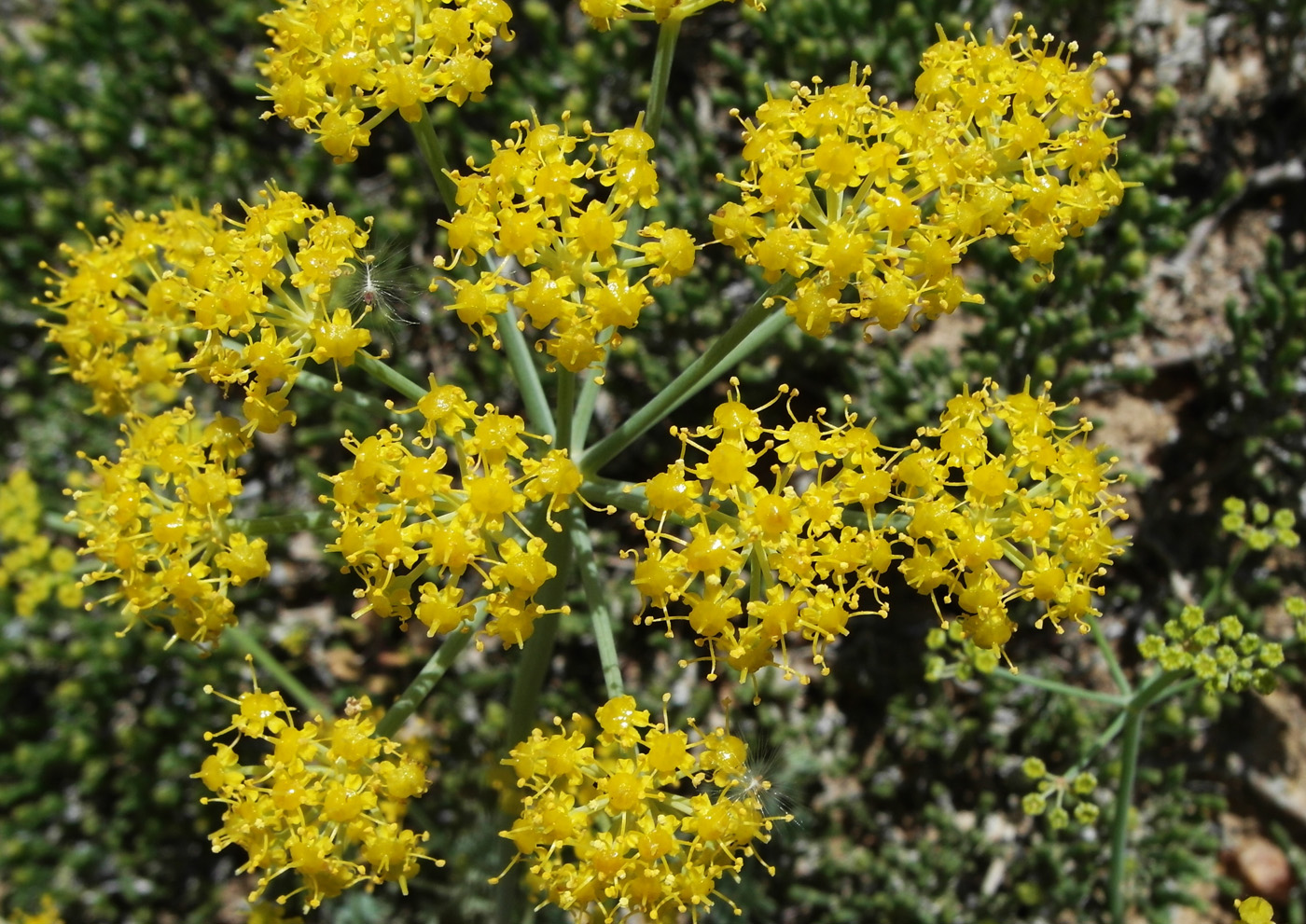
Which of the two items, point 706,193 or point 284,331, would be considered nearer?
point 284,331

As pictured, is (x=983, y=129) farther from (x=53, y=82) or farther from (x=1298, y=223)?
(x=53, y=82)

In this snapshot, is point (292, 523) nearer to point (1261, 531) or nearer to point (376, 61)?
point (376, 61)

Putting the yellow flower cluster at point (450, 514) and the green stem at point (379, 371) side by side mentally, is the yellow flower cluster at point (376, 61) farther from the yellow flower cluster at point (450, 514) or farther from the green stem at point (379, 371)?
the yellow flower cluster at point (450, 514)

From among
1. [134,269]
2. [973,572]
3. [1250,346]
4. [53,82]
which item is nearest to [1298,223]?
[1250,346]

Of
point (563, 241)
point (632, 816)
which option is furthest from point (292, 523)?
point (632, 816)

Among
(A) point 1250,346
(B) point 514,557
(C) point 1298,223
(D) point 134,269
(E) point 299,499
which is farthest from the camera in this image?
(E) point 299,499

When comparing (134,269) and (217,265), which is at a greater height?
(217,265)
